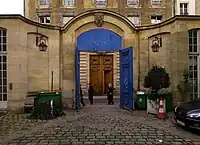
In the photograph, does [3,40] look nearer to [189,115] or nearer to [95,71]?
[189,115]

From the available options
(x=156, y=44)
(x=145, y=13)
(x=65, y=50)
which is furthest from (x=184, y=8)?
(x=65, y=50)

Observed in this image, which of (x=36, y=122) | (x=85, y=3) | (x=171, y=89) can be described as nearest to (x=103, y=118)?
(x=36, y=122)

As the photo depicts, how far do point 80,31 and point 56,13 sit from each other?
61.3 ft

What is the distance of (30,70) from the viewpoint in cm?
1628

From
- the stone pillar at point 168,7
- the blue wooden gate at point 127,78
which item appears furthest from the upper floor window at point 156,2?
the blue wooden gate at point 127,78

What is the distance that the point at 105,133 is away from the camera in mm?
10422

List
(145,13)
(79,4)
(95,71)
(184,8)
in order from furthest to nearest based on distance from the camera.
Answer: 1. (184,8)
2. (145,13)
3. (79,4)
4. (95,71)

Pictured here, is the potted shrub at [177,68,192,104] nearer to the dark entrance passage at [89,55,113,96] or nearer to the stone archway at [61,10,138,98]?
the stone archway at [61,10,138,98]

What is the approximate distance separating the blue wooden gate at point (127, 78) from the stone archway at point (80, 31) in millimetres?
641

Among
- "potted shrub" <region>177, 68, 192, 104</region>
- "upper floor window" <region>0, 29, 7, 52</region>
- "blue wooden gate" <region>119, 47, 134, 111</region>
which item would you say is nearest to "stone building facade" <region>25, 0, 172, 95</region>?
"blue wooden gate" <region>119, 47, 134, 111</region>

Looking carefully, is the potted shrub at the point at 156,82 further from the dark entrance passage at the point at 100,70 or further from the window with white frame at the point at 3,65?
the dark entrance passage at the point at 100,70

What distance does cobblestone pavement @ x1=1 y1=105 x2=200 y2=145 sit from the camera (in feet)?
30.6

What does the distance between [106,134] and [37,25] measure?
837 centimetres

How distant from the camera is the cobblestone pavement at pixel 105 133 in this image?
934cm
